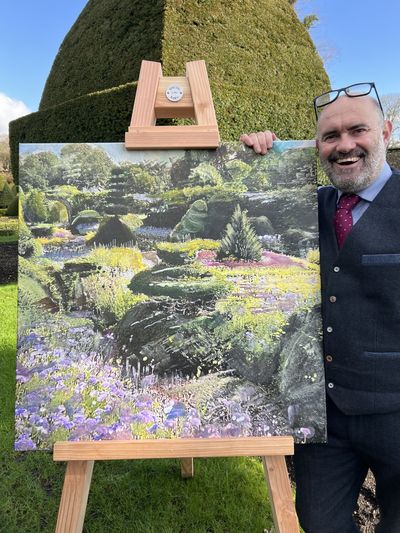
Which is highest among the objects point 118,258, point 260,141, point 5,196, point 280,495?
point 5,196

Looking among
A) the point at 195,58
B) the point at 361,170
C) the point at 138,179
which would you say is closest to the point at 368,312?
the point at 361,170

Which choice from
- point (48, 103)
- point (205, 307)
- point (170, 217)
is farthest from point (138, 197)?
point (48, 103)

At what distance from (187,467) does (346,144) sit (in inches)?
66.4

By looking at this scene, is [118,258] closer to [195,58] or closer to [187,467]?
[187,467]

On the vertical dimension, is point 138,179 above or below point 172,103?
below

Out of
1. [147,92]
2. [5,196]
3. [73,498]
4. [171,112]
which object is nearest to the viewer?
[73,498]

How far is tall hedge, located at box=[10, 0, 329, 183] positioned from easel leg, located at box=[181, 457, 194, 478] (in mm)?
4382

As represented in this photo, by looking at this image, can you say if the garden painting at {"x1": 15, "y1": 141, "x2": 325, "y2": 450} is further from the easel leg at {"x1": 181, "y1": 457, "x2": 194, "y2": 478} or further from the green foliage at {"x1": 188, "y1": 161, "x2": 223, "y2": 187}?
the easel leg at {"x1": 181, "y1": 457, "x2": 194, "y2": 478}

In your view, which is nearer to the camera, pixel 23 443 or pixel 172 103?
pixel 23 443

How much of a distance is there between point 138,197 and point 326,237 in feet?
2.01

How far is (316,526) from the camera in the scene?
1.42 metres

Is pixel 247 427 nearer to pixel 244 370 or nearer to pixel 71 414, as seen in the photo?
pixel 244 370

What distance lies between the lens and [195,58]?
5.75 metres

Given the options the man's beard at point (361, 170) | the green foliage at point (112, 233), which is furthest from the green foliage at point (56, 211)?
the man's beard at point (361, 170)
